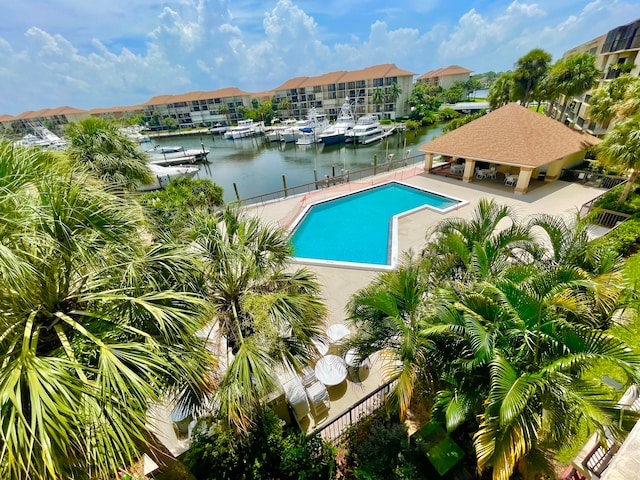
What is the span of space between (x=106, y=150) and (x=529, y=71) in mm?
34540

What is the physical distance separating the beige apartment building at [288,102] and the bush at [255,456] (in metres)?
66.1

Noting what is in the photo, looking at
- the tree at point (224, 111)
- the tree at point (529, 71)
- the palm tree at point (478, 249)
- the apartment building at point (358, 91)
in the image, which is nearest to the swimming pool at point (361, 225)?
the palm tree at point (478, 249)

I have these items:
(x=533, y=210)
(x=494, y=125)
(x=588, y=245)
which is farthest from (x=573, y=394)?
(x=494, y=125)

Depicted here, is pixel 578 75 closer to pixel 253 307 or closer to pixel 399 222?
pixel 399 222

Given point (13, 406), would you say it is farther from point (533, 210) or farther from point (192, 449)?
point (533, 210)

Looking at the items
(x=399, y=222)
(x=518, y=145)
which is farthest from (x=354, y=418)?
(x=518, y=145)

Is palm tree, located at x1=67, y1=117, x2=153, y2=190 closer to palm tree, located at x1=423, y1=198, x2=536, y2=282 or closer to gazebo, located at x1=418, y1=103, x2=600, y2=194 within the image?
palm tree, located at x1=423, y1=198, x2=536, y2=282

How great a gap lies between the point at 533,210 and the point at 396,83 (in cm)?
5478

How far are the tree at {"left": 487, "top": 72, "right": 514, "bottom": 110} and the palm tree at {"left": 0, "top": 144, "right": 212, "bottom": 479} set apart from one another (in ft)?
122

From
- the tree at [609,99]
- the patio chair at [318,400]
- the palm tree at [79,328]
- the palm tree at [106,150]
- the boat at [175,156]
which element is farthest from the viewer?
the boat at [175,156]

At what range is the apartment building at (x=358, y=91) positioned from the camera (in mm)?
59938

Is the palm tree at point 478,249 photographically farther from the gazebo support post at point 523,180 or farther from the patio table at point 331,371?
the gazebo support post at point 523,180

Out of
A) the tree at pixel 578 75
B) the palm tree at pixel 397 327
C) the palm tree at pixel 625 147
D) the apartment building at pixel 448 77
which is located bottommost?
the palm tree at pixel 397 327

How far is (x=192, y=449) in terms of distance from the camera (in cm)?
459
